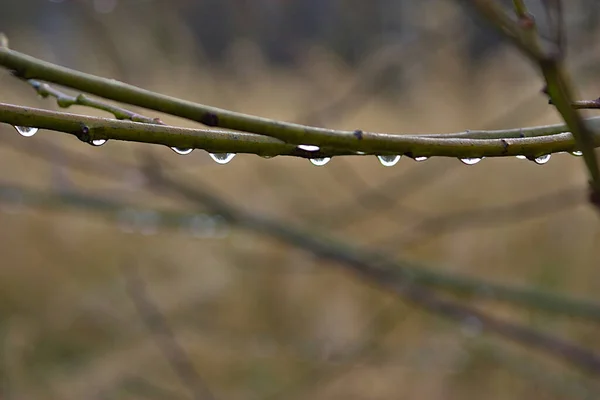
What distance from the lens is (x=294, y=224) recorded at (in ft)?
7.59

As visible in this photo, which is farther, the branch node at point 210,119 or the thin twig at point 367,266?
the thin twig at point 367,266

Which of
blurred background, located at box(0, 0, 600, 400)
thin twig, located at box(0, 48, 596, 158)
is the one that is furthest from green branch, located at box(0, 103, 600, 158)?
blurred background, located at box(0, 0, 600, 400)

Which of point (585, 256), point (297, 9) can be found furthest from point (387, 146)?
point (297, 9)

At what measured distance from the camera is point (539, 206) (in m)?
2.53

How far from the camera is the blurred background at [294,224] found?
1972 millimetres

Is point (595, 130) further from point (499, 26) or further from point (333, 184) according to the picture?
point (333, 184)

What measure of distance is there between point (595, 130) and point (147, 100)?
30 centimetres

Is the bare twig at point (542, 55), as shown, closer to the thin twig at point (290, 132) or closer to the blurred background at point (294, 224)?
the thin twig at point (290, 132)

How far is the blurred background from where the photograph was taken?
1.97 m

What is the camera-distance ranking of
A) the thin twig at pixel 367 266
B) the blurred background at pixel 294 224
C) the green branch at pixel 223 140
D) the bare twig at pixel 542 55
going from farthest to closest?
the blurred background at pixel 294 224, the thin twig at pixel 367 266, the green branch at pixel 223 140, the bare twig at pixel 542 55

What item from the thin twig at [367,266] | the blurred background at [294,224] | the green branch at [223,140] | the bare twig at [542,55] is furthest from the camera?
the blurred background at [294,224]

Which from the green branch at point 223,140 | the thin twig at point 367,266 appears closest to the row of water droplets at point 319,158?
the green branch at point 223,140

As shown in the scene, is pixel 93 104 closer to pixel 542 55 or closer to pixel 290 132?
pixel 290 132

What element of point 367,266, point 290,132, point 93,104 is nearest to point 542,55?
point 290,132
